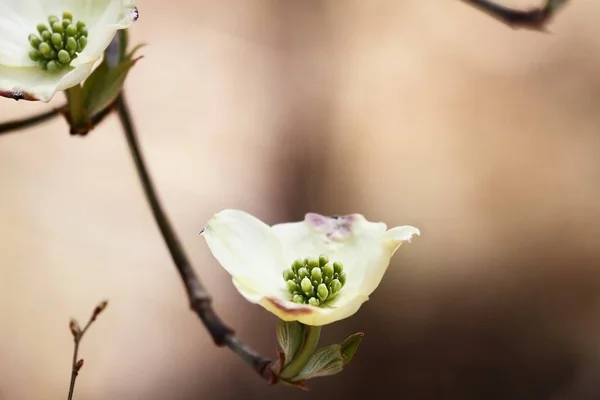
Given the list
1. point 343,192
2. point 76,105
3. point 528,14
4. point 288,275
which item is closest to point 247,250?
point 288,275

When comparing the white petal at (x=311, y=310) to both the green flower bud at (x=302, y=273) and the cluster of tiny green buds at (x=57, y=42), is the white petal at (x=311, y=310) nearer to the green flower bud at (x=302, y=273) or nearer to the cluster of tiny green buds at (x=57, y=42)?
the green flower bud at (x=302, y=273)

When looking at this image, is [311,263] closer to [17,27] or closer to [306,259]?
[306,259]

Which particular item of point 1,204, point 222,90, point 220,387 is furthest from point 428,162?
point 1,204

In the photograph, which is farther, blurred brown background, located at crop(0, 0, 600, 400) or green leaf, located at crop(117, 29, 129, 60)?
blurred brown background, located at crop(0, 0, 600, 400)

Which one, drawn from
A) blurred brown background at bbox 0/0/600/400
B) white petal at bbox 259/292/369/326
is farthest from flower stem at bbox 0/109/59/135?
blurred brown background at bbox 0/0/600/400

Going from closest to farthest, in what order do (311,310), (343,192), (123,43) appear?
(311,310), (123,43), (343,192)

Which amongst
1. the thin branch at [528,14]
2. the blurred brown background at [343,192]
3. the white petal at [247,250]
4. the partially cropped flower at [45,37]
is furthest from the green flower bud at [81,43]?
the blurred brown background at [343,192]

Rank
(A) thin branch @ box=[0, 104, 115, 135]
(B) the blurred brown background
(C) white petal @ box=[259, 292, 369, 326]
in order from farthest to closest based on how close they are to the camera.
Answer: (B) the blurred brown background → (A) thin branch @ box=[0, 104, 115, 135] → (C) white petal @ box=[259, 292, 369, 326]

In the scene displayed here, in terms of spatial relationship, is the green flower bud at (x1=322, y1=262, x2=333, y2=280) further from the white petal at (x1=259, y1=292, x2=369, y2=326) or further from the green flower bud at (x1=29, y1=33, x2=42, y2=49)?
the green flower bud at (x1=29, y1=33, x2=42, y2=49)
